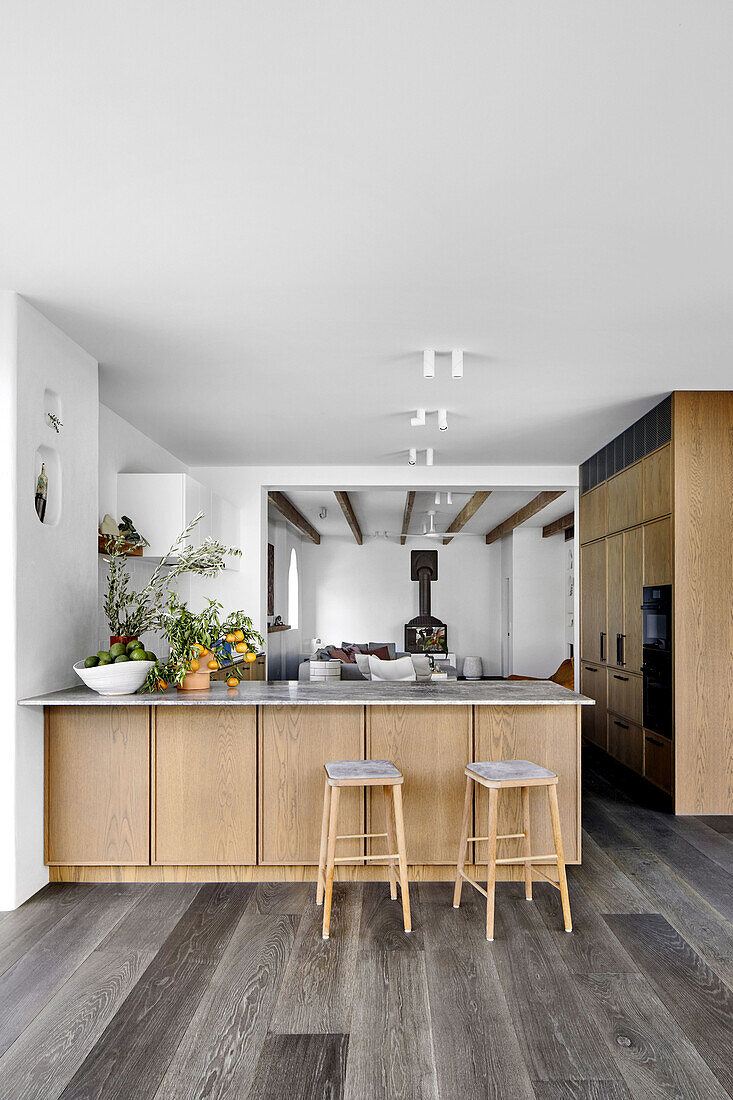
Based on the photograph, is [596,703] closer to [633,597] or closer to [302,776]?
[633,597]

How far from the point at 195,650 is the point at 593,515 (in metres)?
4.27

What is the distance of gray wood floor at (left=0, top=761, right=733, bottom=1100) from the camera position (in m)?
2.19

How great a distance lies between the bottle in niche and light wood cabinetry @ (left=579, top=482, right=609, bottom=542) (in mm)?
4422

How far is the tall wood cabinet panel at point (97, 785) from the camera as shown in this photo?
3732 millimetres

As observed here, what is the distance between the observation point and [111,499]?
5.54 metres

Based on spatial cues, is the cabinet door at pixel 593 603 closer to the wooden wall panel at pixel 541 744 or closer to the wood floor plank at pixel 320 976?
the wooden wall panel at pixel 541 744

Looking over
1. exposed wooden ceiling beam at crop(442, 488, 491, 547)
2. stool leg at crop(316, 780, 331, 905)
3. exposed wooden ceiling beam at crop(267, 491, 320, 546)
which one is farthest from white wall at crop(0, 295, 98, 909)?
exposed wooden ceiling beam at crop(267, 491, 320, 546)

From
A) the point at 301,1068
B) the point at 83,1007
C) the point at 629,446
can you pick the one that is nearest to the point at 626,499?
the point at 629,446

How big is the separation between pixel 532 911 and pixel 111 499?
3.68 m

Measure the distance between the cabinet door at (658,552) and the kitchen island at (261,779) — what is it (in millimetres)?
1701

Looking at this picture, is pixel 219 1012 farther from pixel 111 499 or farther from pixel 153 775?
pixel 111 499

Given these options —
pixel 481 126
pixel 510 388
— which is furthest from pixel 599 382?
pixel 481 126

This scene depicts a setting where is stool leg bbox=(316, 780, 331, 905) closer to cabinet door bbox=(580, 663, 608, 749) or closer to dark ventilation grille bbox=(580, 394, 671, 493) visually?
dark ventilation grille bbox=(580, 394, 671, 493)

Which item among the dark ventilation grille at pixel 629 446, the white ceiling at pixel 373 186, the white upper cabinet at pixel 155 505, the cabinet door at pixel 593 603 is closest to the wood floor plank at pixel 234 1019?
the white ceiling at pixel 373 186
